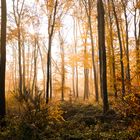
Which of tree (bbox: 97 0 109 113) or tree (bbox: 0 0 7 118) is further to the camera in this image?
tree (bbox: 97 0 109 113)

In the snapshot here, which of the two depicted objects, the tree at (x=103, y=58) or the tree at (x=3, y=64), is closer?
the tree at (x=3, y=64)

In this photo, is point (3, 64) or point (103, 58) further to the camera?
point (103, 58)

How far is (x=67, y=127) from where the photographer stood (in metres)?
13.6

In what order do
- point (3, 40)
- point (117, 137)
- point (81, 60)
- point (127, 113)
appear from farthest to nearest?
point (81, 60) < point (3, 40) < point (117, 137) < point (127, 113)

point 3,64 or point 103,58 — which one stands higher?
point 103,58

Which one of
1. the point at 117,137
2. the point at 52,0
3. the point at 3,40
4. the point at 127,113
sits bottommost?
the point at 117,137

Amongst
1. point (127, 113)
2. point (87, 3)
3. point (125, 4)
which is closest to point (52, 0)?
point (87, 3)

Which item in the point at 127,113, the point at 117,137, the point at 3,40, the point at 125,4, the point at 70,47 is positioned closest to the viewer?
the point at 127,113

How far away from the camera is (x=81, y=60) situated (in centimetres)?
3819

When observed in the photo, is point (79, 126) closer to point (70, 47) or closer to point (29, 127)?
point (29, 127)

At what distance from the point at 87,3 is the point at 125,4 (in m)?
3.58

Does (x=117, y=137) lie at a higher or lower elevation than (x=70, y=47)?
lower

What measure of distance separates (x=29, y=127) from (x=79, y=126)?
317 cm

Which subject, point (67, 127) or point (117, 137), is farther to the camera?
point (67, 127)
